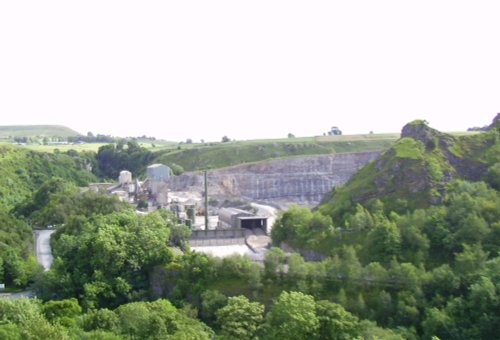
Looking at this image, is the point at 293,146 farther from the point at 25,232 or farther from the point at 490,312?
the point at 490,312

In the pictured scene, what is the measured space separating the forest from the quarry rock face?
29.5 m

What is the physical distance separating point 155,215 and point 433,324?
61.2 ft

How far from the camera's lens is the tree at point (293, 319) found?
74.0 feet

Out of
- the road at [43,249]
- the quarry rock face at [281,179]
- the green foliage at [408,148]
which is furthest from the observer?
the quarry rock face at [281,179]

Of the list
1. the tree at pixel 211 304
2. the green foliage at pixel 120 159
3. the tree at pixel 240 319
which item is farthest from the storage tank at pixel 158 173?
the tree at pixel 240 319

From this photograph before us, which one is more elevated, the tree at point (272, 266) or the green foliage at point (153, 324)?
the tree at point (272, 266)

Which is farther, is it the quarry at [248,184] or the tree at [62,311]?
the quarry at [248,184]

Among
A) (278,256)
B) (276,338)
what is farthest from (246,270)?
(276,338)

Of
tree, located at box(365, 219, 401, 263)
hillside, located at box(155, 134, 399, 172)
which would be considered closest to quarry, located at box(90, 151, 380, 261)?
hillside, located at box(155, 134, 399, 172)

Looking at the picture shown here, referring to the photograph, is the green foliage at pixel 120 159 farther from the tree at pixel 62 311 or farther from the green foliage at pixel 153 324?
the green foliage at pixel 153 324

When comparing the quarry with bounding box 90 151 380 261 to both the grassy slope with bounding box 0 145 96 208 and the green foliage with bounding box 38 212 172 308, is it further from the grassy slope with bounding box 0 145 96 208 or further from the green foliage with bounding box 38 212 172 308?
the green foliage with bounding box 38 212 172 308

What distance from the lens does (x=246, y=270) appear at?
98.4ft

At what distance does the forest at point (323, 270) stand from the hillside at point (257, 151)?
45.9m

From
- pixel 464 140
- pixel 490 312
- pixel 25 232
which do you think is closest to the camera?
pixel 490 312
